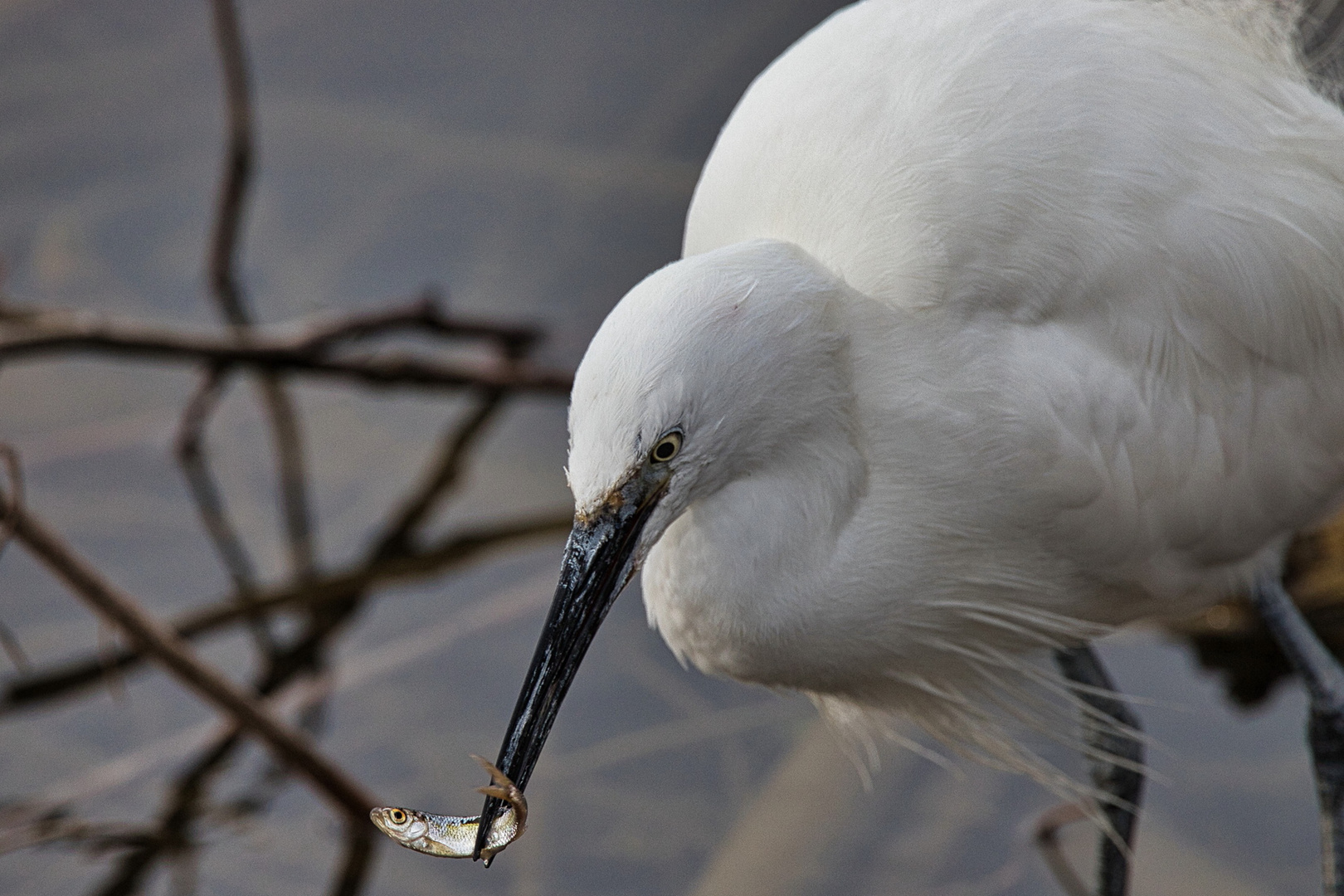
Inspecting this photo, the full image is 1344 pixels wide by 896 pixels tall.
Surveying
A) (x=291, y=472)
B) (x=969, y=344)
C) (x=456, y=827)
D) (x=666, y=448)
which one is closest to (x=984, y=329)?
(x=969, y=344)

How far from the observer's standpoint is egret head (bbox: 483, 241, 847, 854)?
1.32 metres

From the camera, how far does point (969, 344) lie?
5.22 ft

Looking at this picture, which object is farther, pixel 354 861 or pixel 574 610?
pixel 354 861

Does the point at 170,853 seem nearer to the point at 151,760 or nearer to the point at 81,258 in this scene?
the point at 151,760

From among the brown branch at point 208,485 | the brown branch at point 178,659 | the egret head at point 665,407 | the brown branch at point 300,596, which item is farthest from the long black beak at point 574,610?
the brown branch at point 208,485

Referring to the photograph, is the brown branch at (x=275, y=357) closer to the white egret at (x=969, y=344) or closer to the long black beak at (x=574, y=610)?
the white egret at (x=969, y=344)

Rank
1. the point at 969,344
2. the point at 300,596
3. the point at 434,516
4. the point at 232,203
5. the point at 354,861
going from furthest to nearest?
the point at 232,203, the point at 434,516, the point at 300,596, the point at 354,861, the point at 969,344

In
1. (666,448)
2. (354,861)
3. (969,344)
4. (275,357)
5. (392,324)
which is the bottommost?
(354,861)

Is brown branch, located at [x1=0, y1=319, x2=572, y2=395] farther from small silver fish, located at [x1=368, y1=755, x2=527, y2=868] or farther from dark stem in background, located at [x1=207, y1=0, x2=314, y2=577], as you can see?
small silver fish, located at [x1=368, y1=755, x2=527, y2=868]

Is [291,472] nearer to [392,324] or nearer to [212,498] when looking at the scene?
[212,498]

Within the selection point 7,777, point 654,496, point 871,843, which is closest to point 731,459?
point 654,496

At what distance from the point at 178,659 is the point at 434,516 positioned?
1.09 meters

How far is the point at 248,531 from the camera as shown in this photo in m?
3.35

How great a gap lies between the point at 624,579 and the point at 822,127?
24.2 inches
